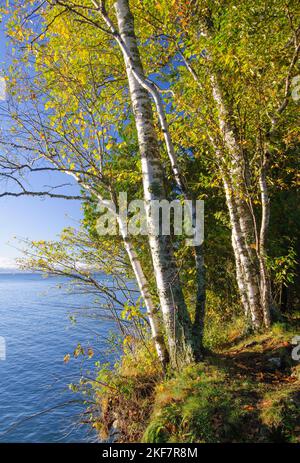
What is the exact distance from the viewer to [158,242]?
5.74 m

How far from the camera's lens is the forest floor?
4051mm

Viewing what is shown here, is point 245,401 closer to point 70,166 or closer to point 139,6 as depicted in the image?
point 70,166

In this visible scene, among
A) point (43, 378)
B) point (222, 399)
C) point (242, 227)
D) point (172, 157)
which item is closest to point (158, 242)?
point (172, 157)

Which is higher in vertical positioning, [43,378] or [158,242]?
[158,242]

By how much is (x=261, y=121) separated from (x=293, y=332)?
435cm

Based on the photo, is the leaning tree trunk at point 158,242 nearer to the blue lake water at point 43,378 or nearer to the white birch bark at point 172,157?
the white birch bark at point 172,157

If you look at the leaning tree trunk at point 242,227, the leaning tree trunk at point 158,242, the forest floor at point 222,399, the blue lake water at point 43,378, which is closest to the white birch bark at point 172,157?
the leaning tree trunk at point 158,242

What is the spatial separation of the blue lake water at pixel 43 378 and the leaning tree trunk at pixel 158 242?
2142 millimetres

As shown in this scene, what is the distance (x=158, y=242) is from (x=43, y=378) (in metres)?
9.81

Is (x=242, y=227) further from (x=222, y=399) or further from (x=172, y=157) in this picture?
(x=222, y=399)

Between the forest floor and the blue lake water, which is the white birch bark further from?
the blue lake water

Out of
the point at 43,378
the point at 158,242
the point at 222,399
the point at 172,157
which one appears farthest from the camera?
the point at 43,378

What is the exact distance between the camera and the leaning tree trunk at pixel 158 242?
5566 mm

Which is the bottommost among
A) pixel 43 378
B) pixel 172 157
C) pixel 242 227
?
pixel 43 378
